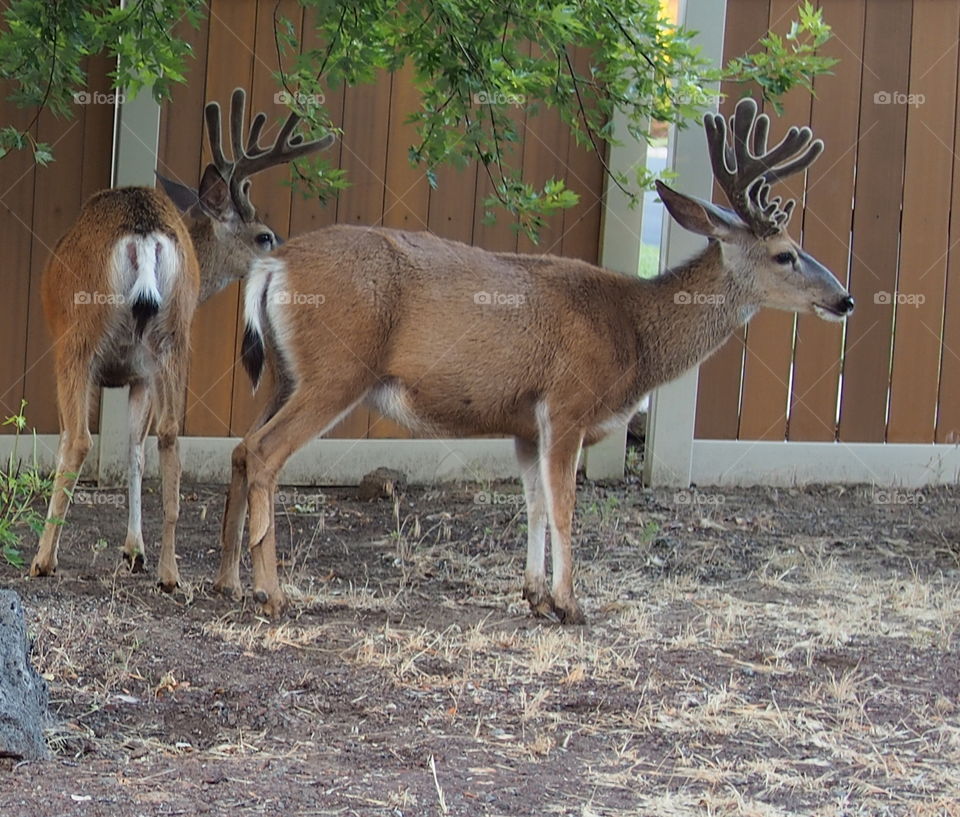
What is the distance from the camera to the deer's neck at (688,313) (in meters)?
6.61

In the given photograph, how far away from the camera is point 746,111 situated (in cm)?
671

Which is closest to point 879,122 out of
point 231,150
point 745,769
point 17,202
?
point 231,150

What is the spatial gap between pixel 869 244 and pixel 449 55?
12.4 feet

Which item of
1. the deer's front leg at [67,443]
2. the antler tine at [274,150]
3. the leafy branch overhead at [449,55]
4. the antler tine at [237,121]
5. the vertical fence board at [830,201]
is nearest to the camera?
the leafy branch overhead at [449,55]

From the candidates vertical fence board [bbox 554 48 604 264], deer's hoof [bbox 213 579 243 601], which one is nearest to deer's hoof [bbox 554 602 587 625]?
deer's hoof [bbox 213 579 243 601]

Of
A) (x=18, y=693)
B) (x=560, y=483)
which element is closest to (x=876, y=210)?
(x=560, y=483)

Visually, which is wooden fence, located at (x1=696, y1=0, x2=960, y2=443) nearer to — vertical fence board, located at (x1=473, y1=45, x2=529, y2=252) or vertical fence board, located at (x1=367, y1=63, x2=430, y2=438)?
vertical fence board, located at (x1=473, y1=45, x2=529, y2=252)

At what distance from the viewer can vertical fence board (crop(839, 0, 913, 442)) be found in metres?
8.94

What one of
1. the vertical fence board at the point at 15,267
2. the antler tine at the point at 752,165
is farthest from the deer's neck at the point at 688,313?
the vertical fence board at the point at 15,267

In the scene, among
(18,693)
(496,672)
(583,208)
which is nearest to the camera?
(18,693)

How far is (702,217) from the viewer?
22.2 ft

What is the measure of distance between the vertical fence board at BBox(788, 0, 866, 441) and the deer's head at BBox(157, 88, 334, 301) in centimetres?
327

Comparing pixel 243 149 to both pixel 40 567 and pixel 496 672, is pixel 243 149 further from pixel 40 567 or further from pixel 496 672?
pixel 496 672

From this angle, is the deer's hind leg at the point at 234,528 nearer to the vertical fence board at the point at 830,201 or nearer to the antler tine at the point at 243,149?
the antler tine at the point at 243,149
